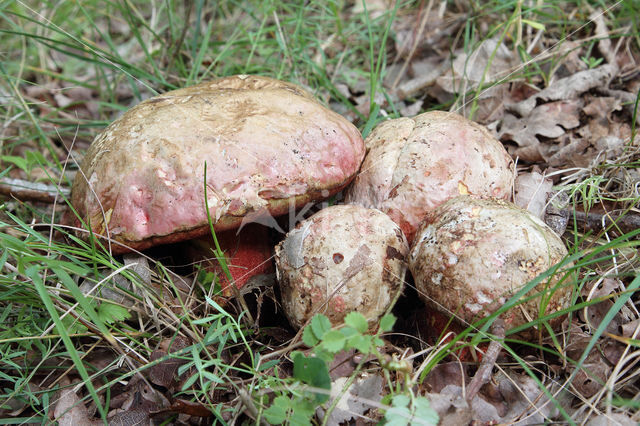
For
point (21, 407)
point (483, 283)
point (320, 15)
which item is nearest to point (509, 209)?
point (483, 283)

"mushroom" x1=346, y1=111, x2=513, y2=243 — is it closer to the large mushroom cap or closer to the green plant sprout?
the large mushroom cap

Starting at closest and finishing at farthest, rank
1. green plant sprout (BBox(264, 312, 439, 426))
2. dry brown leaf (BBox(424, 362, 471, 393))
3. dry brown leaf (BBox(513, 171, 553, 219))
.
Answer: green plant sprout (BBox(264, 312, 439, 426))
dry brown leaf (BBox(424, 362, 471, 393))
dry brown leaf (BBox(513, 171, 553, 219))

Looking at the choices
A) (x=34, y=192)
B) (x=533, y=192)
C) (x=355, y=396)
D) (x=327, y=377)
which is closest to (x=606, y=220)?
(x=533, y=192)

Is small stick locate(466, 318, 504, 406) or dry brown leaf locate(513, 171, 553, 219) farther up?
dry brown leaf locate(513, 171, 553, 219)

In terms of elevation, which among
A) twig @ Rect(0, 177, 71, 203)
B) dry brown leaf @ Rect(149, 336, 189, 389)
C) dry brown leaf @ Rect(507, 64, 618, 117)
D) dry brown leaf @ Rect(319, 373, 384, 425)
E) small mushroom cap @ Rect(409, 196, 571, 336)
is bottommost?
dry brown leaf @ Rect(149, 336, 189, 389)

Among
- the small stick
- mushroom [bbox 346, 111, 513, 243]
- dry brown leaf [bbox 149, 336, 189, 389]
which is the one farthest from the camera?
mushroom [bbox 346, 111, 513, 243]

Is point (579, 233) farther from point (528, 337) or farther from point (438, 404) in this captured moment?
point (438, 404)

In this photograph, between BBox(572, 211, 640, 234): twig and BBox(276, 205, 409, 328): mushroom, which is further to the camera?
BBox(572, 211, 640, 234): twig

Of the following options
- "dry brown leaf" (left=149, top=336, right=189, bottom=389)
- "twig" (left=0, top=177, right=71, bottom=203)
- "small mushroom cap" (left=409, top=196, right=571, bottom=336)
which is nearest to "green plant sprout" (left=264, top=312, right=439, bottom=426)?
"small mushroom cap" (left=409, top=196, right=571, bottom=336)
